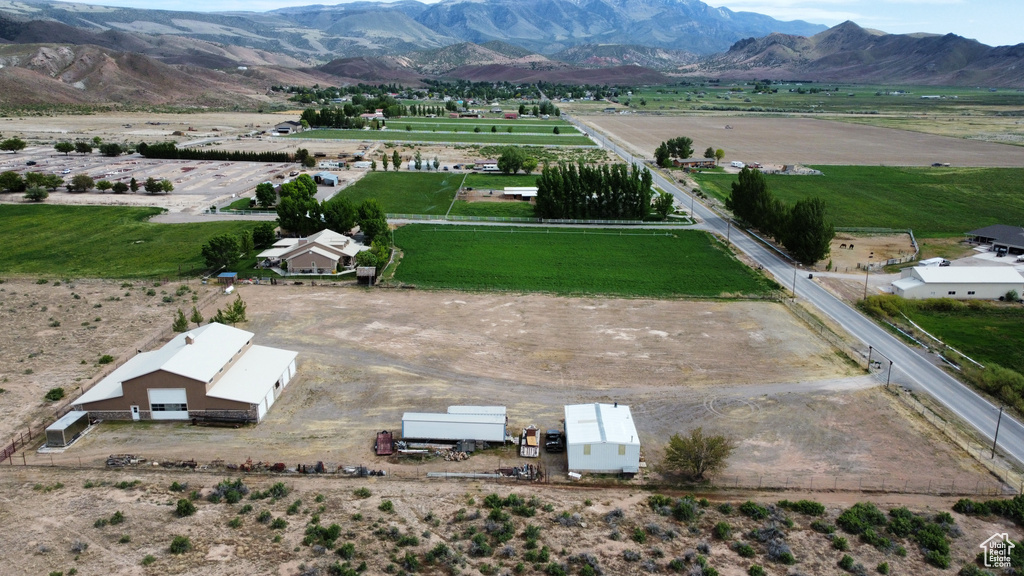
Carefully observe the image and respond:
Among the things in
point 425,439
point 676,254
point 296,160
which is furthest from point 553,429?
point 296,160

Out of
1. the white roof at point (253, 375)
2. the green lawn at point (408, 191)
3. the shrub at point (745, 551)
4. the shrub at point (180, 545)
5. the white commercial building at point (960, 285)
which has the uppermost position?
the green lawn at point (408, 191)

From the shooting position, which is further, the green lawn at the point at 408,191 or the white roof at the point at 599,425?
the green lawn at the point at 408,191

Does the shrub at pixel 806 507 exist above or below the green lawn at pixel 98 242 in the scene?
below

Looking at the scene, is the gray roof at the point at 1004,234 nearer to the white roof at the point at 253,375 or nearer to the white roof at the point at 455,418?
the white roof at the point at 455,418

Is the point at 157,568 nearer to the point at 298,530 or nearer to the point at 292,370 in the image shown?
the point at 298,530

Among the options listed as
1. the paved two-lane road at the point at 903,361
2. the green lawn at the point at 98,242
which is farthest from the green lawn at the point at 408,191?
the paved two-lane road at the point at 903,361

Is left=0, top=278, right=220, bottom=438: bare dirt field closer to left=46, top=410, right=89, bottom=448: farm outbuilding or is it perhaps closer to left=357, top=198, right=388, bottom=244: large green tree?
left=46, top=410, right=89, bottom=448: farm outbuilding

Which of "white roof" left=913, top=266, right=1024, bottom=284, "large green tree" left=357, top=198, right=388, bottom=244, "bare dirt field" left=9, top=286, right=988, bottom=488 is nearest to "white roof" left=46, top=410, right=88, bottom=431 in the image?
"bare dirt field" left=9, top=286, right=988, bottom=488
